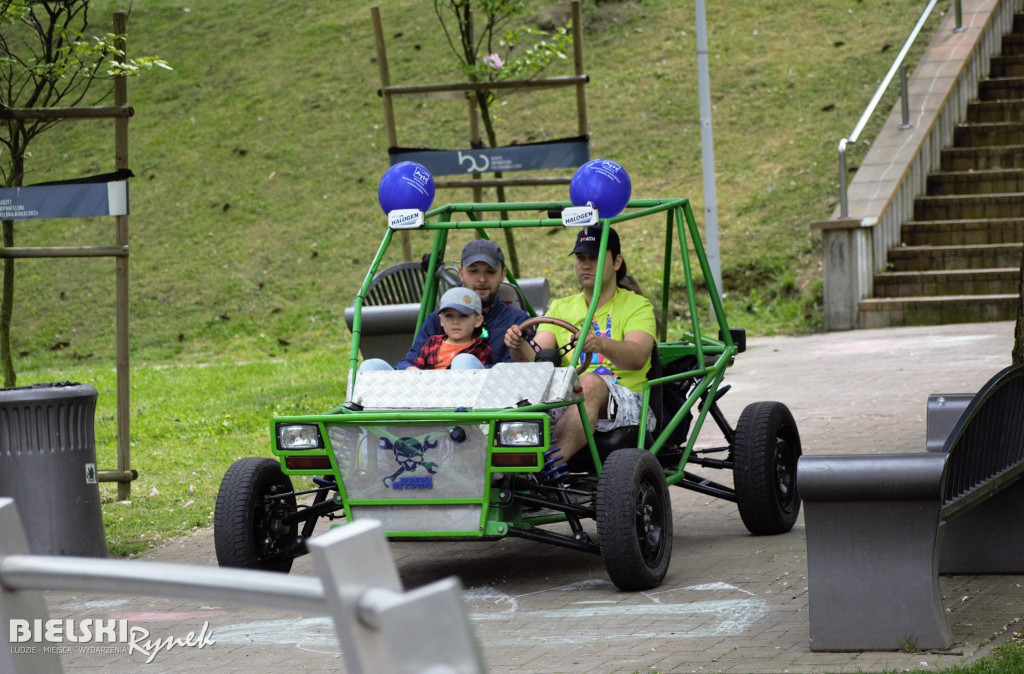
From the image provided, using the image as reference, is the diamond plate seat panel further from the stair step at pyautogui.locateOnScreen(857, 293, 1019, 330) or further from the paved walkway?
the stair step at pyautogui.locateOnScreen(857, 293, 1019, 330)

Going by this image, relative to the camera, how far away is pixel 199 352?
56.5 feet

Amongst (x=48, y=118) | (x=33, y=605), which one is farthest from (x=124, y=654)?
(x=48, y=118)

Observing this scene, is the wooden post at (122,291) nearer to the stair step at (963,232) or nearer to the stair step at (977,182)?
the stair step at (963,232)

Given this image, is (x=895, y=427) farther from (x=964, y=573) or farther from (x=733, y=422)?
(x=964, y=573)

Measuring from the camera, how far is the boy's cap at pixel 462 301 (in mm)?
6730

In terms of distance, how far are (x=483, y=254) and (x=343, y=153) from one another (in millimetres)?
15326

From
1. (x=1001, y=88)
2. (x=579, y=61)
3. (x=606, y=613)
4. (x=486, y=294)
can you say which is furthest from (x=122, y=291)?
(x=1001, y=88)

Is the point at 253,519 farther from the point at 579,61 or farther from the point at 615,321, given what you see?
the point at 579,61

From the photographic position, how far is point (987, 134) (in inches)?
637

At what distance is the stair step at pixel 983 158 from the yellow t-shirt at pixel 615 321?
1013 centimetres

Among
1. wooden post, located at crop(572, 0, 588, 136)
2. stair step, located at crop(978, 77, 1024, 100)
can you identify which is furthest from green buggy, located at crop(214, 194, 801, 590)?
stair step, located at crop(978, 77, 1024, 100)

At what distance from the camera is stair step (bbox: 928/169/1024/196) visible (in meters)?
15.3

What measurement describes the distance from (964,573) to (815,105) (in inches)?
559

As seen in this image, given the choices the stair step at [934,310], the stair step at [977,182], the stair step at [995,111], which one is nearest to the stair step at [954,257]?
the stair step at [934,310]
